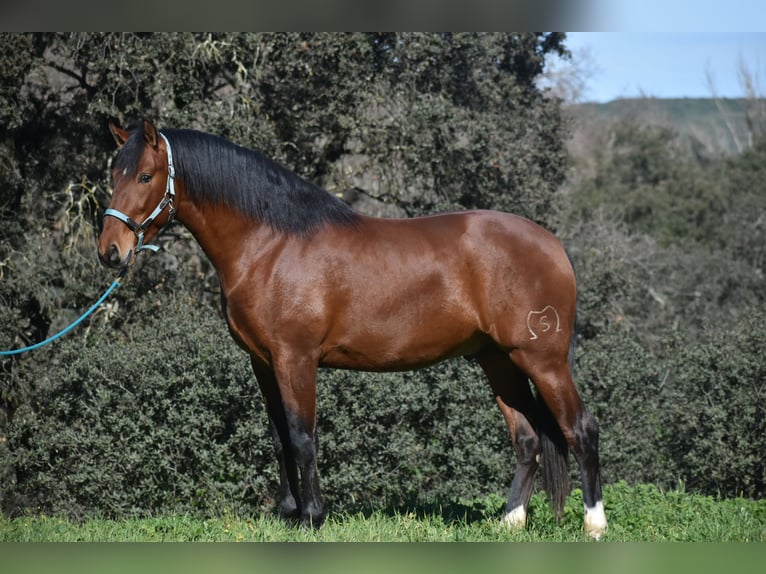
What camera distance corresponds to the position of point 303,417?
197 inches

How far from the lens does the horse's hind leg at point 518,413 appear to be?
5.54m

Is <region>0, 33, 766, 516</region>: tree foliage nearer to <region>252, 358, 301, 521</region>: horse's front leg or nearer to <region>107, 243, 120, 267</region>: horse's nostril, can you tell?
<region>252, 358, 301, 521</region>: horse's front leg

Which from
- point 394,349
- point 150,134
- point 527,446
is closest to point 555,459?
point 527,446

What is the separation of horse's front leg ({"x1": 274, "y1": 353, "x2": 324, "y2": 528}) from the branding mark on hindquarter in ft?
4.35

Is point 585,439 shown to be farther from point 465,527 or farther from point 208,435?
point 208,435

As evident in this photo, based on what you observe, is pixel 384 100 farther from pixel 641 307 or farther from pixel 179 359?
pixel 641 307

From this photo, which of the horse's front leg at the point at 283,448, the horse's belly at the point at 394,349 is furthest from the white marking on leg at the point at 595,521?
the horse's front leg at the point at 283,448

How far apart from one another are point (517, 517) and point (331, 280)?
1951mm

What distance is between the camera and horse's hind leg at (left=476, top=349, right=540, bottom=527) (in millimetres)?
5539

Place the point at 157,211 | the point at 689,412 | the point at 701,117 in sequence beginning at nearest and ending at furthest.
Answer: the point at 157,211 < the point at 689,412 < the point at 701,117

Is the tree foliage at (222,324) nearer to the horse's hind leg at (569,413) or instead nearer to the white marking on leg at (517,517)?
the white marking on leg at (517,517)

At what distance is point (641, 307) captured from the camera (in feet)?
50.4

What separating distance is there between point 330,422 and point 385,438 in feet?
1.74

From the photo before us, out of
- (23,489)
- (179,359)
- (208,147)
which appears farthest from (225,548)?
(23,489)
